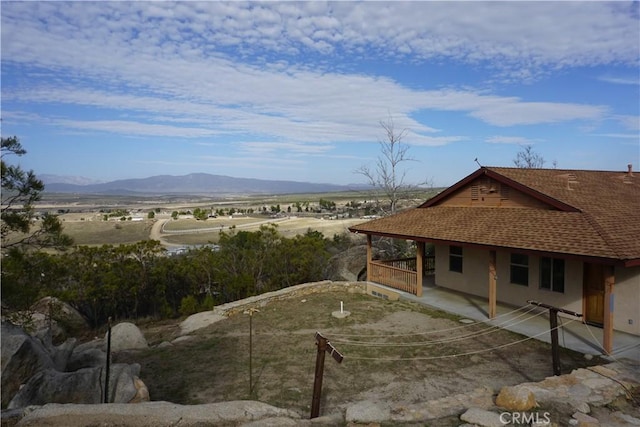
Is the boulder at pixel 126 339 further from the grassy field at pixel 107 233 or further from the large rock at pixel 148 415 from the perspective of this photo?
the grassy field at pixel 107 233

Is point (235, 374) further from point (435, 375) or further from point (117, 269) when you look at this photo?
point (117, 269)

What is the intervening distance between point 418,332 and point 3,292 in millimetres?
10680

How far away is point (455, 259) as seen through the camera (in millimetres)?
16000

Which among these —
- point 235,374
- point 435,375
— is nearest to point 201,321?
point 235,374

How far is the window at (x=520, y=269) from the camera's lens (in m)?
13.1

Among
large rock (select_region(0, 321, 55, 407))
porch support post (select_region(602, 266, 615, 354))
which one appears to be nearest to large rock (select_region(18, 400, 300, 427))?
large rock (select_region(0, 321, 55, 407))

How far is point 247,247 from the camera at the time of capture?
79.5 ft

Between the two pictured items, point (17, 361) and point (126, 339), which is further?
point (126, 339)

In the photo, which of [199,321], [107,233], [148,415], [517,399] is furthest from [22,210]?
[107,233]

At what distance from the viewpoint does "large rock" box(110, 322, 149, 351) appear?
40.4 ft

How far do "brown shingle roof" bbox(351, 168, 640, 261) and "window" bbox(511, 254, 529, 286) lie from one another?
1.29 m

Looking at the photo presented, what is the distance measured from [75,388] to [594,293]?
1194cm

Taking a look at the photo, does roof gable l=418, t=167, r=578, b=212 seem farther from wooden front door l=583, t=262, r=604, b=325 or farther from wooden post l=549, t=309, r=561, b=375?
wooden post l=549, t=309, r=561, b=375

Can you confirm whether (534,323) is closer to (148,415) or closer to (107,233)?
(148,415)
